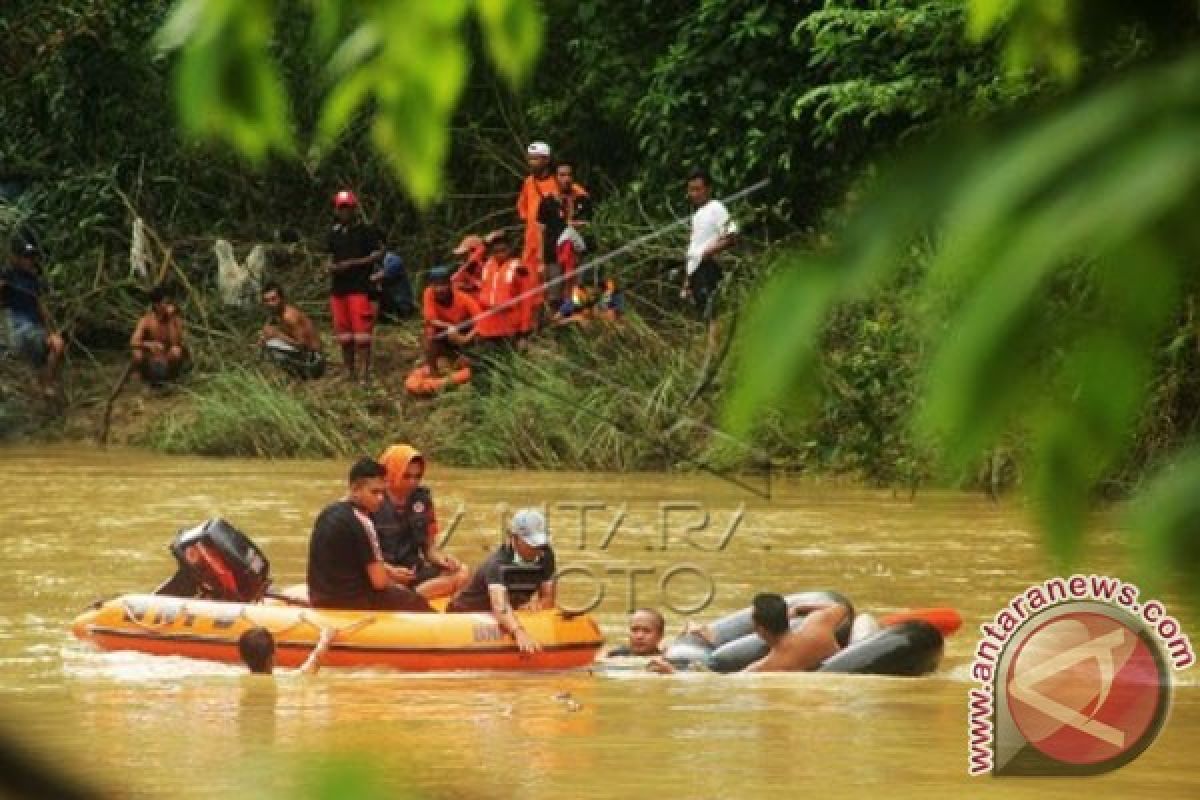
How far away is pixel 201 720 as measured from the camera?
44.5ft

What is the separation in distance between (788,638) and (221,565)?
2841 mm

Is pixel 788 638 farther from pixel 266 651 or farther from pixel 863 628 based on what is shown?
pixel 266 651

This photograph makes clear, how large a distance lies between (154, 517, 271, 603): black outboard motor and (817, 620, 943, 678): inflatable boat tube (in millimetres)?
2839

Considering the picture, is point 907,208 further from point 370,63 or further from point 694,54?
point 694,54

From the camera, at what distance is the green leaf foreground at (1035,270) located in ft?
3.68

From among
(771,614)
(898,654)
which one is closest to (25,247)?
(771,614)

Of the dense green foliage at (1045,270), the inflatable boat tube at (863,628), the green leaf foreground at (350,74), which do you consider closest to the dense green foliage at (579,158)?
the inflatable boat tube at (863,628)

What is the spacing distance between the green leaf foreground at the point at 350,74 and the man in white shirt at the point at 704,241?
69.8 ft

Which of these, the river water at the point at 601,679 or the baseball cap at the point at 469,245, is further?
the baseball cap at the point at 469,245

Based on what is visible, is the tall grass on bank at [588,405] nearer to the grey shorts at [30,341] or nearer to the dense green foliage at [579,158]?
the dense green foliage at [579,158]

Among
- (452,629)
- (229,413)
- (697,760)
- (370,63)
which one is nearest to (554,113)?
(229,413)

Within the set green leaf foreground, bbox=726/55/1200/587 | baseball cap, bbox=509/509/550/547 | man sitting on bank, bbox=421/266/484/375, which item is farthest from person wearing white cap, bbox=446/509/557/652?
green leaf foreground, bbox=726/55/1200/587

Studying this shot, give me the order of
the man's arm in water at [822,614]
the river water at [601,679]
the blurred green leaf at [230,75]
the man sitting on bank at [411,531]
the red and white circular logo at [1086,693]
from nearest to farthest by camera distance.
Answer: the blurred green leaf at [230,75] → the river water at [601,679] → the red and white circular logo at [1086,693] → the man's arm in water at [822,614] → the man sitting on bank at [411,531]

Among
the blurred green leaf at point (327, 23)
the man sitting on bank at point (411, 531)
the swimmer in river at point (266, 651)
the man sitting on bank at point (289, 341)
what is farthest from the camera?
the man sitting on bank at point (289, 341)
